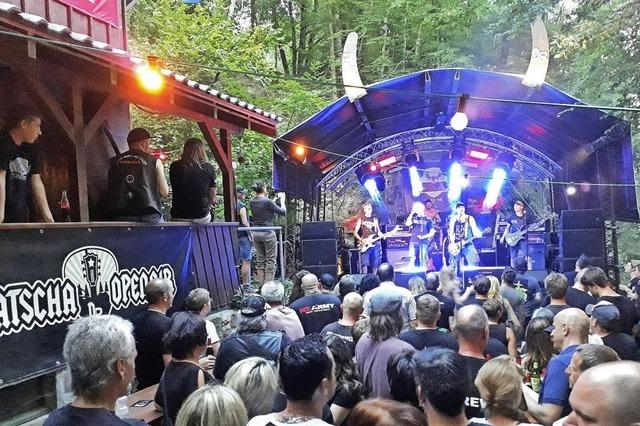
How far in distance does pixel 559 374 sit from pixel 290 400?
174 cm

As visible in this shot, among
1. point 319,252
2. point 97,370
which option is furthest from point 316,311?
point 319,252

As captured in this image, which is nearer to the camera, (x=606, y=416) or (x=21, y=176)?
(x=606, y=416)

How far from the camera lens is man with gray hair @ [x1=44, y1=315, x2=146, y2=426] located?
83.0 inches

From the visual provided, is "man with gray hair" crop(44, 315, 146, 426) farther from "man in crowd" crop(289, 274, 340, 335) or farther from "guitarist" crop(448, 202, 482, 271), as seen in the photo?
"guitarist" crop(448, 202, 482, 271)

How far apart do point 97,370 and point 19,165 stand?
3.09 meters

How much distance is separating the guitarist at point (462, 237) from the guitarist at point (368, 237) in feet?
5.90

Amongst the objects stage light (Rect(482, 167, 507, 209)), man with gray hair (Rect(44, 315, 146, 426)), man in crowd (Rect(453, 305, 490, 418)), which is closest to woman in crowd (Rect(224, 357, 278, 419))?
man with gray hair (Rect(44, 315, 146, 426))

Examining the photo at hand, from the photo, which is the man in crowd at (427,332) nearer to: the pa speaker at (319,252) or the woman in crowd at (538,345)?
the woman in crowd at (538,345)

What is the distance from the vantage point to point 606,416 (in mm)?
1503

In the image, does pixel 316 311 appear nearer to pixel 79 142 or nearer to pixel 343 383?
pixel 343 383

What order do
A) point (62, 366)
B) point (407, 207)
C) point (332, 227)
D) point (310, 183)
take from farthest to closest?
point (407, 207) < point (310, 183) < point (332, 227) < point (62, 366)

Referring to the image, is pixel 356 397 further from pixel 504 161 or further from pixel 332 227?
pixel 504 161

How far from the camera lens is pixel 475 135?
14.5 meters

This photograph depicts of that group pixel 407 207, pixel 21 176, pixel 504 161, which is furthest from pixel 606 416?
pixel 407 207
